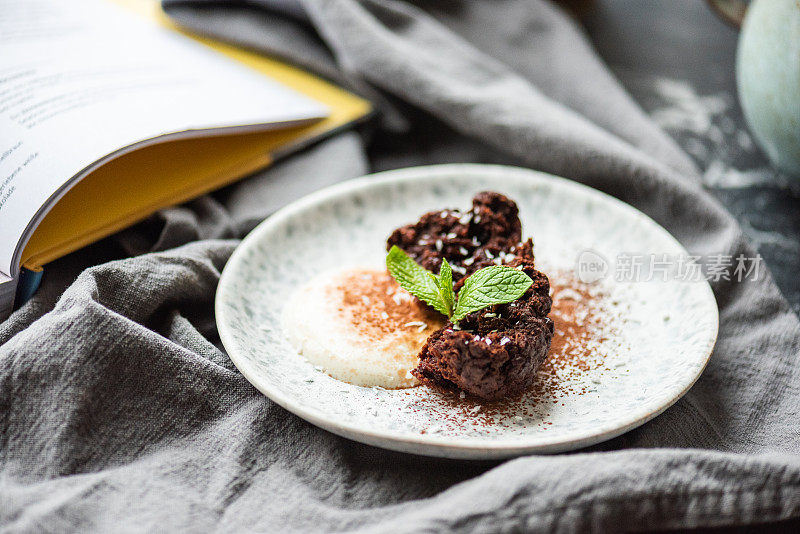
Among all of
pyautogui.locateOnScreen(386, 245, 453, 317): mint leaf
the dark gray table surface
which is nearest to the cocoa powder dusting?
pyautogui.locateOnScreen(386, 245, 453, 317): mint leaf

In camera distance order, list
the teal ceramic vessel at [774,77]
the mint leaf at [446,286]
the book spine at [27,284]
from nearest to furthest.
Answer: the mint leaf at [446,286], the book spine at [27,284], the teal ceramic vessel at [774,77]

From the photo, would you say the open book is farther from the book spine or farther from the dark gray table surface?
the dark gray table surface

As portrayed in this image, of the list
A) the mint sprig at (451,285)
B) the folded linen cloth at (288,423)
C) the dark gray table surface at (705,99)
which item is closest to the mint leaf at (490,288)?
the mint sprig at (451,285)

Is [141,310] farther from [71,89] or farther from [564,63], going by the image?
[564,63]

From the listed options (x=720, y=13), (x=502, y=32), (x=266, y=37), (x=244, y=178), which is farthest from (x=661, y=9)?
(x=244, y=178)

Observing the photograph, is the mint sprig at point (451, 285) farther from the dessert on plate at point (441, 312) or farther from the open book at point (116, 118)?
the open book at point (116, 118)

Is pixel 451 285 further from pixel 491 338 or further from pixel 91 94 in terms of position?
pixel 91 94

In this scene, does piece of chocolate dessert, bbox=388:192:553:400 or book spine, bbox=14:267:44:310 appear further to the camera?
book spine, bbox=14:267:44:310
